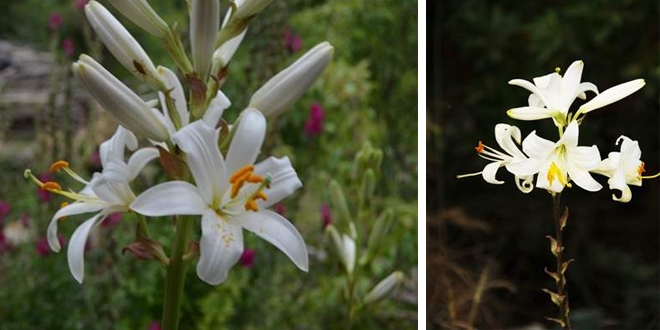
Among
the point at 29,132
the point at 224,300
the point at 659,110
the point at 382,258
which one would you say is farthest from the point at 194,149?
the point at 29,132

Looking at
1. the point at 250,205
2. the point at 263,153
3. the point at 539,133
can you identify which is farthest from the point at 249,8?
the point at 539,133

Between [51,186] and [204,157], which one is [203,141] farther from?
[51,186]

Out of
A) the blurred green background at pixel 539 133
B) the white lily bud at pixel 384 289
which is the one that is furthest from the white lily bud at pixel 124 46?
the blurred green background at pixel 539 133

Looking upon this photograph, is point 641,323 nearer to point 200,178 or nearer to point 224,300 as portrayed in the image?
point 224,300

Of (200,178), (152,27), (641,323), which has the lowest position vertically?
(641,323)

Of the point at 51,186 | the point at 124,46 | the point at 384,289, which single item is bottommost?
the point at 384,289

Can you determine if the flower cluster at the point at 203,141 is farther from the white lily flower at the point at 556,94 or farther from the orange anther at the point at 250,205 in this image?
the white lily flower at the point at 556,94
